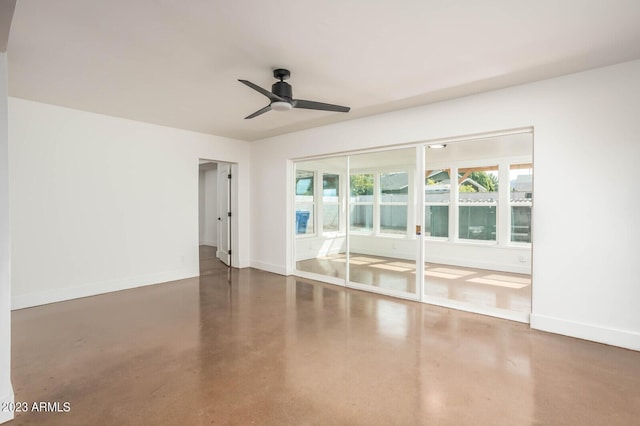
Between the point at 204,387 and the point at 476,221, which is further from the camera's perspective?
the point at 476,221

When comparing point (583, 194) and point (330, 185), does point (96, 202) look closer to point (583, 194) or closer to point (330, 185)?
point (330, 185)

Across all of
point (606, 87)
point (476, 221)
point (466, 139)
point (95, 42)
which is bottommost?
point (476, 221)

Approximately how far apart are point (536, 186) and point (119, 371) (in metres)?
4.26

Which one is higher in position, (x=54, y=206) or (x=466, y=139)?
(x=466, y=139)

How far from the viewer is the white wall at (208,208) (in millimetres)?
9383

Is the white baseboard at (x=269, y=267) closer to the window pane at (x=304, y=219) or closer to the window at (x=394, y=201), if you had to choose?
the window pane at (x=304, y=219)

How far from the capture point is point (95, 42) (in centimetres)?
251

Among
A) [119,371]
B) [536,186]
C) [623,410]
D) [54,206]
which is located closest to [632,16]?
[536,186]

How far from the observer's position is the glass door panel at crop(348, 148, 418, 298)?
4801 millimetres

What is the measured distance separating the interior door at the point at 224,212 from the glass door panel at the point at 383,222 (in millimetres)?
2695

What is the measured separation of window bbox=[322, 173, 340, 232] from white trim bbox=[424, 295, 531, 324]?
9.00 ft

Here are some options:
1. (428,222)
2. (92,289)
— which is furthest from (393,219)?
(92,289)

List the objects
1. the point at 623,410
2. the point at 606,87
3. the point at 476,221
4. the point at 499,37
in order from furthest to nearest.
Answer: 1. the point at 476,221
2. the point at 606,87
3. the point at 499,37
4. the point at 623,410

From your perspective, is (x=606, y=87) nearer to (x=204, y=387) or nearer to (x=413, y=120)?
(x=413, y=120)
